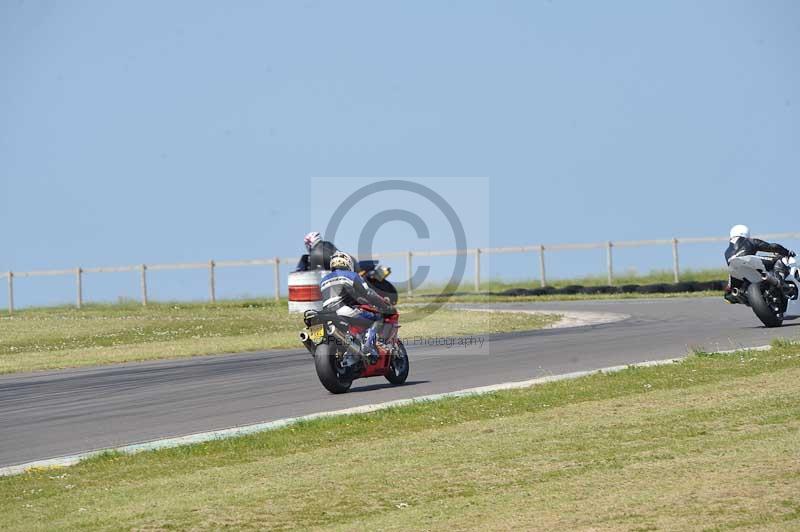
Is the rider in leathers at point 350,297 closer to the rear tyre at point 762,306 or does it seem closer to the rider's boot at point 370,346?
the rider's boot at point 370,346

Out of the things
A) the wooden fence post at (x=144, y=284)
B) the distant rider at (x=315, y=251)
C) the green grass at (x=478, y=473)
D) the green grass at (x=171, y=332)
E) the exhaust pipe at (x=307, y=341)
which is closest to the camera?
the green grass at (x=478, y=473)

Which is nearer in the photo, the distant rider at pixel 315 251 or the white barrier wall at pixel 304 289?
the distant rider at pixel 315 251

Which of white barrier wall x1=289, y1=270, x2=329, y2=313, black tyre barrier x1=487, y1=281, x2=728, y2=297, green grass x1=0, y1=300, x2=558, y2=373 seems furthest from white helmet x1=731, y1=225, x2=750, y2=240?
black tyre barrier x1=487, y1=281, x2=728, y2=297

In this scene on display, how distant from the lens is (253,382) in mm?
17547

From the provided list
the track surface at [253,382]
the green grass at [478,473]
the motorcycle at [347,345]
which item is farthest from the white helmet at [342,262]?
the green grass at [478,473]

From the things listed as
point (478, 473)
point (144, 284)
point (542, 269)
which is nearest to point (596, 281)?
point (542, 269)

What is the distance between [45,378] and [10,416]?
6.01 metres

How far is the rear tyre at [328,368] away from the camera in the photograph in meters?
15.2

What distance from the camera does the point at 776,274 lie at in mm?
21734

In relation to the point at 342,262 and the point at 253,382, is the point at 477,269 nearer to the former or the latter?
the point at 253,382

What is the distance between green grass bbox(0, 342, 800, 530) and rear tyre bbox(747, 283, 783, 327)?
8.47 m

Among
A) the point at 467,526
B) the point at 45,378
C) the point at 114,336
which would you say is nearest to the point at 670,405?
the point at 467,526

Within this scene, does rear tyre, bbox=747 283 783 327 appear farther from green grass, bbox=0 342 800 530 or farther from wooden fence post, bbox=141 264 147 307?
wooden fence post, bbox=141 264 147 307

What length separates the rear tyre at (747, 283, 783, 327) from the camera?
21.4 metres
